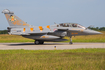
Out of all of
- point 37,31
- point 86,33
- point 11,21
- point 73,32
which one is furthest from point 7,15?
point 86,33

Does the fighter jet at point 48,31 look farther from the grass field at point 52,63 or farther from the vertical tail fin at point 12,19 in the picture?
the grass field at point 52,63

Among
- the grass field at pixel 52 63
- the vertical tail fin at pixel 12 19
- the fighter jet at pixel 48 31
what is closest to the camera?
the grass field at pixel 52 63

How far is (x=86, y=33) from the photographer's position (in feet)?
80.9

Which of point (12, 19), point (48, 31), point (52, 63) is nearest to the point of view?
point (52, 63)

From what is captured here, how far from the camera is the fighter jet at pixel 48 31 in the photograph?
24.2 metres

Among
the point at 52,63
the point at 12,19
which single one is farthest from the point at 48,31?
the point at 52,63

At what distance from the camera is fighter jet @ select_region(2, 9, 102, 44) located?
79.4 ft

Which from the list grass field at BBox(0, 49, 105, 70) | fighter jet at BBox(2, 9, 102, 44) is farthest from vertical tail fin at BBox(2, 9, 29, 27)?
grass field at BBox(0, 49, 105, 70)

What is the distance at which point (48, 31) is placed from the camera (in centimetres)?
2450

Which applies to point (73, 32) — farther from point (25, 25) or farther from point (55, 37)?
point (25, 25)

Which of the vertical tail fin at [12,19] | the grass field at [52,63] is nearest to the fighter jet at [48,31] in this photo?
the vertical tail fin at [12,19]

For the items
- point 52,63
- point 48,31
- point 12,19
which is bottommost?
point 52,63

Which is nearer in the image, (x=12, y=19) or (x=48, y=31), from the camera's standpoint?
(x=48, y=31)

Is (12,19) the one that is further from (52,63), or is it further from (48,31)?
(52,63)
